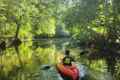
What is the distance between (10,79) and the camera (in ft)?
70.3

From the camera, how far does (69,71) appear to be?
19703 mm

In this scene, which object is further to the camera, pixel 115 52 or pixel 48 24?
pixel 48 24

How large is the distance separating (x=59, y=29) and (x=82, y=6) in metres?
42.4

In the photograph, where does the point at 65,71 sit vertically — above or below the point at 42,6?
below

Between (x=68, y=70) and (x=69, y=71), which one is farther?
(x=68, y=70)

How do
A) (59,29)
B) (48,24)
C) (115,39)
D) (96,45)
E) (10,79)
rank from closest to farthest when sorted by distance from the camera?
(10,79) → (115,39) → (96,45) → (48,24) → (59,29)

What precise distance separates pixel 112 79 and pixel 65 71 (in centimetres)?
296

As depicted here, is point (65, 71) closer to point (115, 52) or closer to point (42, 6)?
point (115, 52)

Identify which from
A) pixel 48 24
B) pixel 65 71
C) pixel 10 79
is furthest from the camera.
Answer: pixel 48 24

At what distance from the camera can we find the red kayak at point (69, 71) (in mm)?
19186

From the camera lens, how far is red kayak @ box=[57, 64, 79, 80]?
1919cm

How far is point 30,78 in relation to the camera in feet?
70.9

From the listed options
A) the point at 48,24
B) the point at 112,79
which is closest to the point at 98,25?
the point at 48,24

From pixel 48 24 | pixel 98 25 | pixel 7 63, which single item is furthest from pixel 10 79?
pixel 48 24
